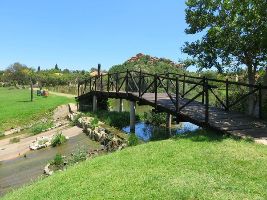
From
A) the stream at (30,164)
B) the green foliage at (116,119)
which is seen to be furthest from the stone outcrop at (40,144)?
the green foliage at (116,119)

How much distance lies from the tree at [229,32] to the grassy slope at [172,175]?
20.2 feet

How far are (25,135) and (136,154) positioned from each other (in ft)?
52.4

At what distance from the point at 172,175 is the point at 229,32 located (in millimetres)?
9346

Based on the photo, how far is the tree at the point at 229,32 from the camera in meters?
15.3

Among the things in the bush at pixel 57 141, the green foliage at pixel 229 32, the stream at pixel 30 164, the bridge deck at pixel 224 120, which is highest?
the green foliage at pixel 229 32

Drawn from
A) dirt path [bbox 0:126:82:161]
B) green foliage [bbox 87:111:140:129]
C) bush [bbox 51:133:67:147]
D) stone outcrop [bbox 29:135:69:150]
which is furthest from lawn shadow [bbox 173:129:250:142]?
green foliage [bbox 87:111:140:129]

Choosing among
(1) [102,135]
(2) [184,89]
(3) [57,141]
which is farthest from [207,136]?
(3) [57,141]

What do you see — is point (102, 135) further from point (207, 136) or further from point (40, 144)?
point (207, 136)

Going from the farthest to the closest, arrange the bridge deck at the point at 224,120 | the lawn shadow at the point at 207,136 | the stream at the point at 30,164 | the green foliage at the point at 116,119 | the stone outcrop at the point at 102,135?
the green foliage at the point at 116,119, the stone outcrop at the point at 102,135, the stream at the point at 30,164, the bridge deck at the point at 224,120, the lawn shadow at the point at 207,136

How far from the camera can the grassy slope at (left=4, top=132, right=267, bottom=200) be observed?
793 cm

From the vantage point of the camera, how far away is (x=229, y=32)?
16094 millimetres

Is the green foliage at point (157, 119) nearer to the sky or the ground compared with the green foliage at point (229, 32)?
nearer to the ground

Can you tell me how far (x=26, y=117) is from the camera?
31.2 m

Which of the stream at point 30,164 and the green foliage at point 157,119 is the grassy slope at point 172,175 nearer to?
the stream at point 30,164
